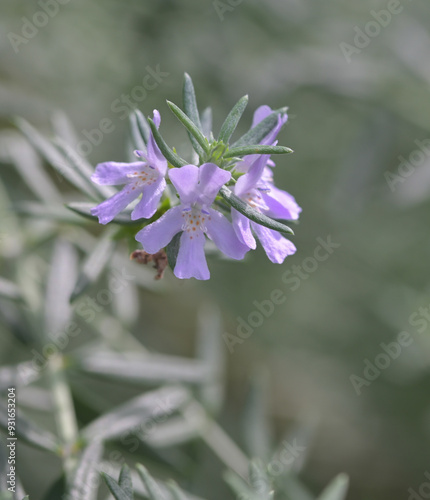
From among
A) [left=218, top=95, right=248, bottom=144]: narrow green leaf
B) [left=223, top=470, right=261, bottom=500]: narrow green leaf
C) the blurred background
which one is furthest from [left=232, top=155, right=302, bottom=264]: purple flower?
the blurred background

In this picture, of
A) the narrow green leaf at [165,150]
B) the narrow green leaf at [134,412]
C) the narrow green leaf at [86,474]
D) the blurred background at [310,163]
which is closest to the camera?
the narrow green leaf at [165,150]

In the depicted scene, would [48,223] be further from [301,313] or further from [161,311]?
[301,313]

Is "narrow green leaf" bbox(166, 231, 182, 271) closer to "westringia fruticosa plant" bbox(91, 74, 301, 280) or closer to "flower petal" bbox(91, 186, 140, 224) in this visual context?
"westringia fruticosa plant" bbox(91, 74, 301, 280)

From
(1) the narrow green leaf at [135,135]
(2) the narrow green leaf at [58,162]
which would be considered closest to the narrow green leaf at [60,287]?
(2) the narrow green leaf at [58,162]

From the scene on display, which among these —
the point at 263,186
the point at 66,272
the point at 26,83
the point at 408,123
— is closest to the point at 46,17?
the point at 26,83

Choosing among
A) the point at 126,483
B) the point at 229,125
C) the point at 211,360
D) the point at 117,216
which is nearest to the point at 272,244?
the point at 229,125

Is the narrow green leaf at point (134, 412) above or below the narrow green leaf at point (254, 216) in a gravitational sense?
below

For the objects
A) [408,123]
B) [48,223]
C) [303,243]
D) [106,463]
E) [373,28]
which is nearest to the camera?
[106,463]

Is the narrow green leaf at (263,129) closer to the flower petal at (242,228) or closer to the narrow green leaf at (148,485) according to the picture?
the flower petal at (242,228)
